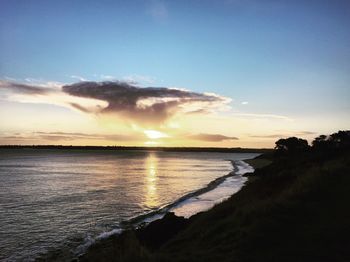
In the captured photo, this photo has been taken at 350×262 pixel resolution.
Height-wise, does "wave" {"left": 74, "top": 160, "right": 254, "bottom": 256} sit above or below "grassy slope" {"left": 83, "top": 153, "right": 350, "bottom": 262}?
below

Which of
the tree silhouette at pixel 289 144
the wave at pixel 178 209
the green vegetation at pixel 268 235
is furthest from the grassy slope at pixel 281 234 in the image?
the tree silhouette at pixel 289 144

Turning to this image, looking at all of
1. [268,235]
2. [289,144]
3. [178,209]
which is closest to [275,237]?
[268,235]

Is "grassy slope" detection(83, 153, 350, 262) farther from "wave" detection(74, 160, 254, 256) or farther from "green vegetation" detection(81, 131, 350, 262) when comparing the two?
"wave" detection(74, 160, 254, 256)

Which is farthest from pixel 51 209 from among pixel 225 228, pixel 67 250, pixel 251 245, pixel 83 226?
pixel 251 245

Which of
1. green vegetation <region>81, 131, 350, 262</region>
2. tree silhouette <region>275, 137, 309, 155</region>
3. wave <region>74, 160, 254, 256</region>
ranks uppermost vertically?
tree silhouette <region>275, 137, 309, 155</region>

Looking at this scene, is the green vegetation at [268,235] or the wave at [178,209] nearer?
the green vegetation at [268,235]

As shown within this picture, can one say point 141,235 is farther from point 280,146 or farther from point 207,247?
point 280,146

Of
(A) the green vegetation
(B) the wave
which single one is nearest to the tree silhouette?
(B) the wave

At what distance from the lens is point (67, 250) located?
19.8 meters

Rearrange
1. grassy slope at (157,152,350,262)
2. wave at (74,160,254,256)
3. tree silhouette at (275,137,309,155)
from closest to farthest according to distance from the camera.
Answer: grassy slope at (157,152,350,262) < wave at (74,160,254,256) < tree silhouette at (275,137,309,155)

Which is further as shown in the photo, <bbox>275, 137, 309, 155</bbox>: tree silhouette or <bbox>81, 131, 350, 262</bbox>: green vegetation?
<bbox>275, 137, 309, 155</bbox>: tree silhouette

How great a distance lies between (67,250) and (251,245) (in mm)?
11919

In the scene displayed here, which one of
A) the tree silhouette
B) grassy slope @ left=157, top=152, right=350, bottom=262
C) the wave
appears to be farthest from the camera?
the tree silhouette

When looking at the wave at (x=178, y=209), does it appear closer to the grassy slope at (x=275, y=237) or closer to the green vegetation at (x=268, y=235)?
the green vegetation at (x=268, y=235)
